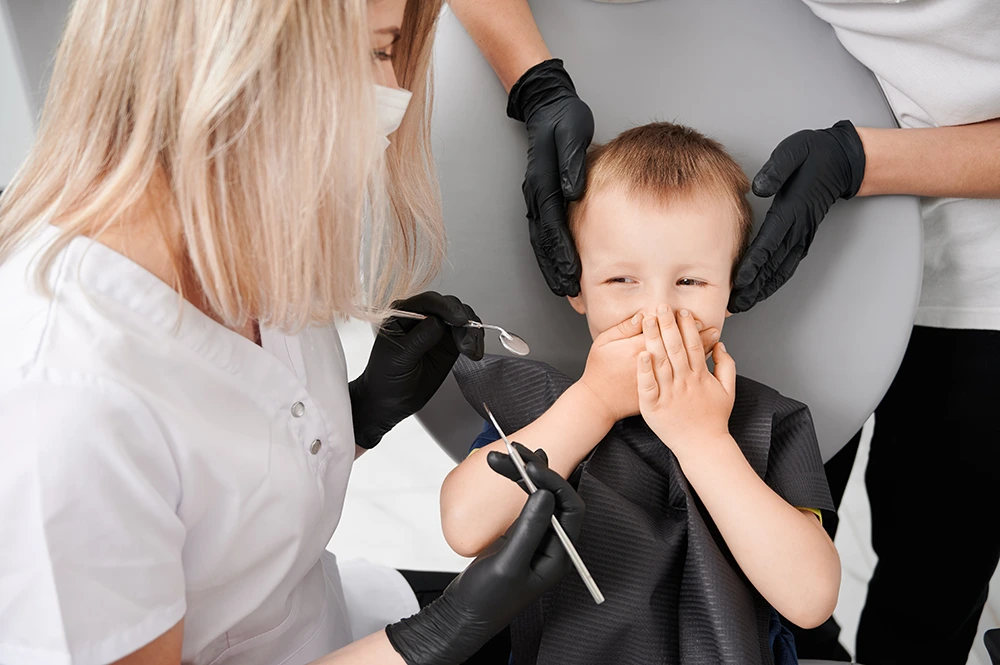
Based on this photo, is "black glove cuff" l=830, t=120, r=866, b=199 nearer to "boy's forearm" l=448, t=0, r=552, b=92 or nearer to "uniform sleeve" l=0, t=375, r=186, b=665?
"boy's forearm" l=448, t=0, r=552, b=92

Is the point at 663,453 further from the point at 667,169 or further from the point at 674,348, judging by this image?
the point at 667,169

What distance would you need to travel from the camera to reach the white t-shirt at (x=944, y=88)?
3.17 ft

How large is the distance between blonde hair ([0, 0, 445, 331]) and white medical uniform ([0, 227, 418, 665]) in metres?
0.05

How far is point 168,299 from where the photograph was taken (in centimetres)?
69

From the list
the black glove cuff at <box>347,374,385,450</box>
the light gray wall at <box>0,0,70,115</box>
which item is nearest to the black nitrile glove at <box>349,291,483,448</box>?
the black glove cuff at <box>347,374,385,450</box>

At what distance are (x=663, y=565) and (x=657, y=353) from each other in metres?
0.25

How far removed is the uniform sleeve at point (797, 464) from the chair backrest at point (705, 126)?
0.40 feet

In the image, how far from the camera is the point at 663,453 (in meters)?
1.02

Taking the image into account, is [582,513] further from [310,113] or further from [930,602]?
[930,602]

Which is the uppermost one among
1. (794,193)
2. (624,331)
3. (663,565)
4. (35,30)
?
(35,30)

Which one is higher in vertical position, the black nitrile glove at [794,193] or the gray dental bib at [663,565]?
the black nitrile glove at [794,193]

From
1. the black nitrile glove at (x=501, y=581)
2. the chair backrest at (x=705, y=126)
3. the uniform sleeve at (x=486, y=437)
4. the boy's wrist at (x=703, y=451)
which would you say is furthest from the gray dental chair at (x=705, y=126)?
the black nitrile glove at (x=501, y=581)

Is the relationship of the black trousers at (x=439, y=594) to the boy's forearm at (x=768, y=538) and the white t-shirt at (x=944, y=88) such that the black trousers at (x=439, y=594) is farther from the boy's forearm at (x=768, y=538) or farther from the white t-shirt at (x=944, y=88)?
the white t-shirt at (x=944, y=88)

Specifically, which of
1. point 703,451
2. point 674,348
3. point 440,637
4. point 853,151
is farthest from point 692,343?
point 440,637
